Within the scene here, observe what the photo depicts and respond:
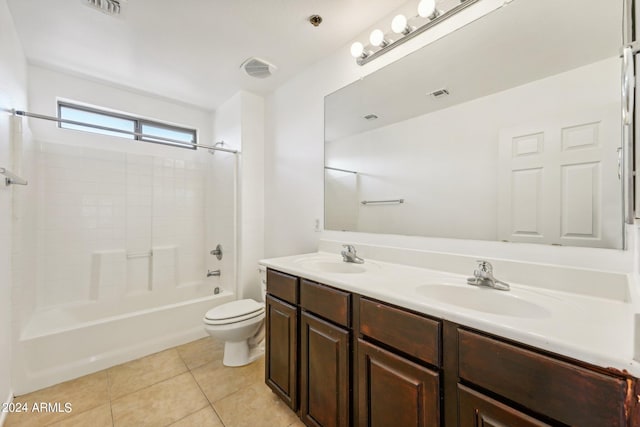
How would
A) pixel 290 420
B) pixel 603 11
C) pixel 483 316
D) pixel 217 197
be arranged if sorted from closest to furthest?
pixel 483 316 → pixel 603 11 → pixel 290 420 → pixel 217 197

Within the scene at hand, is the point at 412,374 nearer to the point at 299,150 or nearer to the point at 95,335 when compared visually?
the point at 299,150

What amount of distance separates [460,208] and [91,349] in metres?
2.68

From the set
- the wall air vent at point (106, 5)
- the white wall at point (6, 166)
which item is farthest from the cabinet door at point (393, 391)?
the wall air vent at point (106, 5)

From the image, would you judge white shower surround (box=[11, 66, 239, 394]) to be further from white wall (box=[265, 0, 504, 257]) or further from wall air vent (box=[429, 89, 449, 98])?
wall air vent (box=[429, 89, 449, 98])

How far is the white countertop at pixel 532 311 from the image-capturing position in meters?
0.59

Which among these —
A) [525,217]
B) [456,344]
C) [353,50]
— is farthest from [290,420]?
[353,50]

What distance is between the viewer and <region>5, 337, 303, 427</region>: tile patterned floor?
1448 millimetres

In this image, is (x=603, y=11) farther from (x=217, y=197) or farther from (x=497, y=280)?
(x=217, y=197)

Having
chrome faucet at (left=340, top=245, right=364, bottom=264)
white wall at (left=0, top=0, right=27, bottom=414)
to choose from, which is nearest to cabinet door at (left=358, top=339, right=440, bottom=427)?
chrome faucet at (left=340, top=245, right=364, bottom=264)

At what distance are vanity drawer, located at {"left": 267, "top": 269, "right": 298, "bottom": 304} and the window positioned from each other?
163cm

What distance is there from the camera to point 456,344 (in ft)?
2.61

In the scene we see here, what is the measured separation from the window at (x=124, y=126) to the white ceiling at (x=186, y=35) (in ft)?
1.24

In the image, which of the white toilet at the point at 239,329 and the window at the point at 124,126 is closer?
the white toilet at the point at 239,329

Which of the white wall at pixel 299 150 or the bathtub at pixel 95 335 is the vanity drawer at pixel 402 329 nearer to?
the white wall at pixel 299 150
